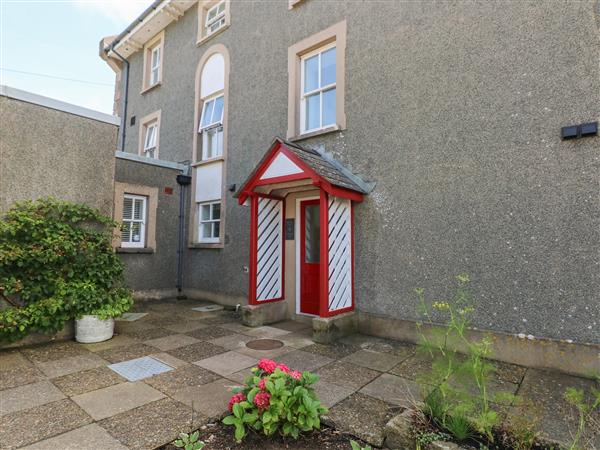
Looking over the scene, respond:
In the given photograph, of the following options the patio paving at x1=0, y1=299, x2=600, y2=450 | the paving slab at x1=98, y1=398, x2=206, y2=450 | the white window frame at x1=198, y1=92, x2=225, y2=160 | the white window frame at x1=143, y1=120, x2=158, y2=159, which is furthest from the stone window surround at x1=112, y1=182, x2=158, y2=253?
the paving slab at x1=98, y1=398, x2=206, y2=450

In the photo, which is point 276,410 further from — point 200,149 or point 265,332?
point 200,149

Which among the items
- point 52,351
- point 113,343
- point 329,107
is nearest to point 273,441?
point 113,343

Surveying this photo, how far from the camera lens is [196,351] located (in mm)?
4980

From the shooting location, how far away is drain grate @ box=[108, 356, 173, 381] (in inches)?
159

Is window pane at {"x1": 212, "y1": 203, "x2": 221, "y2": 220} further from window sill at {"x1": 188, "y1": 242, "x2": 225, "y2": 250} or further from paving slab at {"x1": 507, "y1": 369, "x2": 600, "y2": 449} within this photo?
paving slab at {"x1": 507, "y1": 369, "x2": 600, "y2": 449}

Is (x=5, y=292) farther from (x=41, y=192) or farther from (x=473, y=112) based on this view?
(x=473, y=112)

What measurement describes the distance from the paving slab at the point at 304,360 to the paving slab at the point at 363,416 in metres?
0.96

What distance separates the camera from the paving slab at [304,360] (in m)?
4.35

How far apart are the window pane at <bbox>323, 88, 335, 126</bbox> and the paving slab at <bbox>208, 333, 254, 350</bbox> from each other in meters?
4.56

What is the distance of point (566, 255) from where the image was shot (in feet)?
13.8

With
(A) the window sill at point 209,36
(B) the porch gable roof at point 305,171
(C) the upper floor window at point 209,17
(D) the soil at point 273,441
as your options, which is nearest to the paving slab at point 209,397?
(D) the soil at point 273,441

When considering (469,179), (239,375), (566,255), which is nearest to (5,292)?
(239,375)

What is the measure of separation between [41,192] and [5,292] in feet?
5.51

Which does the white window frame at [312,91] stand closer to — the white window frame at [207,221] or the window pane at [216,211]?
the white window frame at [207,221]
